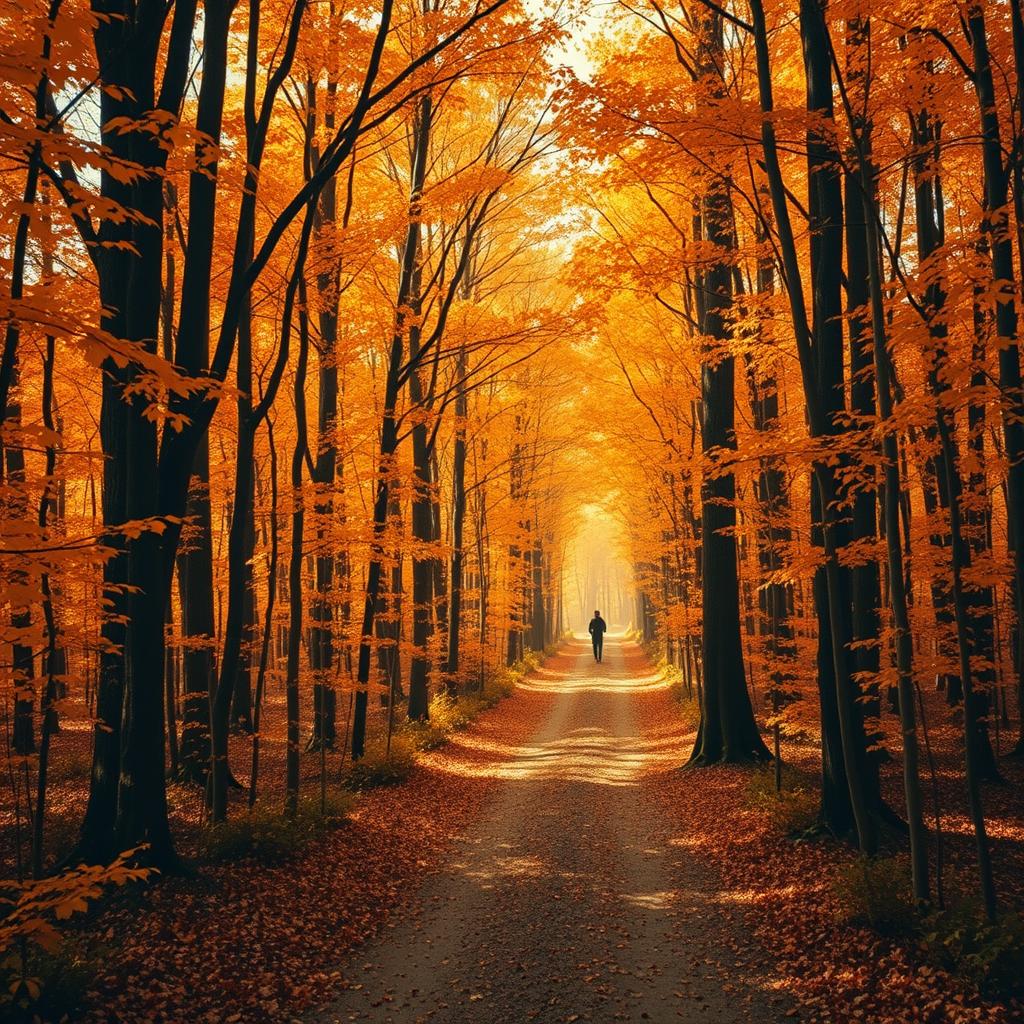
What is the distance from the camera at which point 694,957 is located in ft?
18.3

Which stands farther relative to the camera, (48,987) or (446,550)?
(446,550)

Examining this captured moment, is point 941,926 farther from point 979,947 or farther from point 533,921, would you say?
point 533,921

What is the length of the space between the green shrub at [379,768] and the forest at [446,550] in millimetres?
62

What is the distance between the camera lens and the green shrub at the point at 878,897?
5258mm

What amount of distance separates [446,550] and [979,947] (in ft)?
30.8

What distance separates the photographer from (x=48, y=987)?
4.27 metres

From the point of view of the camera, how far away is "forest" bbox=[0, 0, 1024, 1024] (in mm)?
4871

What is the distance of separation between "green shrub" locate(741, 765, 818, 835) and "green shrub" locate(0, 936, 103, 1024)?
668 cm

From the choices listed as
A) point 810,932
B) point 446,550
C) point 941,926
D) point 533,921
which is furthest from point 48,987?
point 446,550

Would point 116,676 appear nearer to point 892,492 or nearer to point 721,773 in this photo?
point 892,492

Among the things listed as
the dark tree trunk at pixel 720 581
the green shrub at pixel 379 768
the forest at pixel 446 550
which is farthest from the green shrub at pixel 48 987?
the dark tree trunk at pixel 720 581

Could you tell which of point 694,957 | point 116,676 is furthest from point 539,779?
point 116,676

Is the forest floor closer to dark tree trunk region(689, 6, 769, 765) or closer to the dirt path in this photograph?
the dirt path

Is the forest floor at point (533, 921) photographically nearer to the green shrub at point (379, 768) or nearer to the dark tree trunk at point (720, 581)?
the green shrub at point (379, 768)
